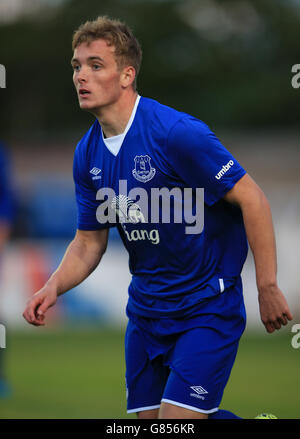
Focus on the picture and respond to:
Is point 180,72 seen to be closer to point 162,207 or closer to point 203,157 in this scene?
point 162,207

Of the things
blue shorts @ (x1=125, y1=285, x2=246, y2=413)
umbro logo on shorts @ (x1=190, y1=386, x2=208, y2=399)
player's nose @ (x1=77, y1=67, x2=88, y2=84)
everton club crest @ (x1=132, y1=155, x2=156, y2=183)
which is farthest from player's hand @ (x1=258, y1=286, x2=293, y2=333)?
player's nose @ (x1=77, y1=67, x2=88, y2=84)

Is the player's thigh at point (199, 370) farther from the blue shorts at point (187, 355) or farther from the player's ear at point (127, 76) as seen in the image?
the player's ear at point (127, 76)

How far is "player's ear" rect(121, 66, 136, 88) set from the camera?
4555mm

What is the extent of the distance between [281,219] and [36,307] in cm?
1063

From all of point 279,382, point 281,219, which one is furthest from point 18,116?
point 279,382

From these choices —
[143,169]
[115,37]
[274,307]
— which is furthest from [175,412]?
[115,37]

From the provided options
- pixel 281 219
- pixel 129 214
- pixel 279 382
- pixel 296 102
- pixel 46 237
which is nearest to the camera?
pixel 129 214

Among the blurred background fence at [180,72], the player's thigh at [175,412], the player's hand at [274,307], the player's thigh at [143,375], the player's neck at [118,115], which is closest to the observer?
the player's hand at [274,307]

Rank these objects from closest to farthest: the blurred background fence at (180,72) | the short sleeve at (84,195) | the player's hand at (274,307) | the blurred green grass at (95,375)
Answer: the player's hand at (274,307) → the short sleeve at (84,195) → the blurred green grass at (95,375) → the blurred background fence at (180,72)

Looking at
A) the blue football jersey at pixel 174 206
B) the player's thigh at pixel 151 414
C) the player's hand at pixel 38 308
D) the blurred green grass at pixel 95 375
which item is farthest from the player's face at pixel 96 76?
the blurred green grass at pixel 95 375

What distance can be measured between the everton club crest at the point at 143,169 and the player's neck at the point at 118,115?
0.70ft

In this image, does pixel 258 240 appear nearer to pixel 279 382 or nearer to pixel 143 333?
pixel 143 333

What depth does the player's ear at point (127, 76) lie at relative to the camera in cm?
455
